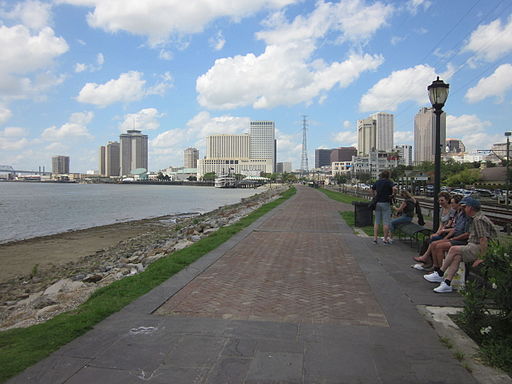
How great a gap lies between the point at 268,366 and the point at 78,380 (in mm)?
1574

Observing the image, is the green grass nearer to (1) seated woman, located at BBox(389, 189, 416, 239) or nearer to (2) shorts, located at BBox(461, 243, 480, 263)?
(2) shorts, located at BBox(461, 243, 480, 263)

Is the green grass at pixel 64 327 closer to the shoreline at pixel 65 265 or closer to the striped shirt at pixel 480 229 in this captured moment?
the shoreline at pixel 65 265

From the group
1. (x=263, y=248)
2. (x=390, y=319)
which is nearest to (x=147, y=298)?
(x=390, y=319)

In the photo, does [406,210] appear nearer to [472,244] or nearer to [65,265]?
[472,244]

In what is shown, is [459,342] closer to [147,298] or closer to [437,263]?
[437,263]

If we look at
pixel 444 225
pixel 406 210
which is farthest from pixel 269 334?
pixel 406 210

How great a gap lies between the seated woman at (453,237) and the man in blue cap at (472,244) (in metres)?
0.54

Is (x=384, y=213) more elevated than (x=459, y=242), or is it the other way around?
(x=384, y=213)

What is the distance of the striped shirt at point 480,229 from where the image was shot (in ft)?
18.6

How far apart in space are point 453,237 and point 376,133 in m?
133

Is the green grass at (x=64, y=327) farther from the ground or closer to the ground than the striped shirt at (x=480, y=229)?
closer to the ground

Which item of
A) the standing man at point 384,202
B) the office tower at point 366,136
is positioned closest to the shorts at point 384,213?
the standing man at point 384,202

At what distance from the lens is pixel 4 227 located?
90.0 feet

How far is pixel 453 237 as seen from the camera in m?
6.62
